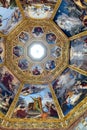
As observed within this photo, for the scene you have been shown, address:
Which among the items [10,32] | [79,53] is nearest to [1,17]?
[10,32]

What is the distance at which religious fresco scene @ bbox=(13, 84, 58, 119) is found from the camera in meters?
17.7

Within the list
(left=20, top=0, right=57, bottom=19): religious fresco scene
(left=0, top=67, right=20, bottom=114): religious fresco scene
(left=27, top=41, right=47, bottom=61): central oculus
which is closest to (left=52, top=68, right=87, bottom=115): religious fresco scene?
(left=27, top=41, right=47, bottom=61): central oculus

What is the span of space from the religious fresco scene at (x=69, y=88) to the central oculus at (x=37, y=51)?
145cm

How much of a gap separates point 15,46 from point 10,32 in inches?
32.9

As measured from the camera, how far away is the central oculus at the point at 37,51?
19.2 metres

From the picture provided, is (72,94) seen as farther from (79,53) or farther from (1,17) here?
(1,17)

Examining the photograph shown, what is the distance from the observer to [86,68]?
59.5 feet

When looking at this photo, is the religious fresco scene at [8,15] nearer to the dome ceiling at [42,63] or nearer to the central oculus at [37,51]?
the dome ceiling at [42,63]

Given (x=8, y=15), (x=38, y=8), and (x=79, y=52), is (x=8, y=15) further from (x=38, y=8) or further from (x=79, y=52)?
(x=79, y=52)

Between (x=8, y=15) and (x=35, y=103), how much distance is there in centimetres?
412

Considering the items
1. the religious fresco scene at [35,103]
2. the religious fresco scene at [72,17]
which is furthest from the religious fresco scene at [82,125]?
the religious fresco scene at [72,17]

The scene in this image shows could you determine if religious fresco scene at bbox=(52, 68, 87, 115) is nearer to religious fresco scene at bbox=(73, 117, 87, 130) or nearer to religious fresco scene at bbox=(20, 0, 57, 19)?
religious fresco scene at bbox=(73, 117, 87, 130)

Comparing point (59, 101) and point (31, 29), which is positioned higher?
point (31, 29)

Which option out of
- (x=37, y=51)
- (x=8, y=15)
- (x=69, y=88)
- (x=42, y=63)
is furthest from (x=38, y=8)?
(x=69, y=88)
